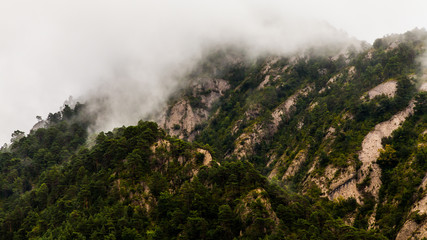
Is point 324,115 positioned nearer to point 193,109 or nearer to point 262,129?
point 262,129

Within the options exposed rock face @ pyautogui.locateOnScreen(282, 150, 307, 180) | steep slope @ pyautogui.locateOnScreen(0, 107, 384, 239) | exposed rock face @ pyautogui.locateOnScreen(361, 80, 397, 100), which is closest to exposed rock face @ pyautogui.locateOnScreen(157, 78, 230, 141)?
exposed rock face @ pyautogui.locateOnScreen(282, 150, 307, 180)

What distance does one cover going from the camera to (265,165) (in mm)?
137750

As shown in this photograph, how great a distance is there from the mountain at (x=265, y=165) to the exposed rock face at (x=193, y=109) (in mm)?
745

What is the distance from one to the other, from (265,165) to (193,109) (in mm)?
61230

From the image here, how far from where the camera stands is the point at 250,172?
82.8 meters

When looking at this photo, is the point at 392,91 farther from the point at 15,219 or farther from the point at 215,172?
the point at 15,219

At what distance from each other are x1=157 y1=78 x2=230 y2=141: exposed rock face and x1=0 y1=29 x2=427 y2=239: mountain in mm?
745

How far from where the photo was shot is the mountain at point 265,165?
245 ft

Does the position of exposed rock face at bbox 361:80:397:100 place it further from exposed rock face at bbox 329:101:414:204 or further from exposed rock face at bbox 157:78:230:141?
exposed rock face at bbox 157:78:230:141

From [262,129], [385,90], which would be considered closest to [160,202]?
[262,129]

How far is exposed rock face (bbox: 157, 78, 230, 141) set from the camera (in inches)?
7037

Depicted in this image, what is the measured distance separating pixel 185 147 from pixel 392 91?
76454 millimetres

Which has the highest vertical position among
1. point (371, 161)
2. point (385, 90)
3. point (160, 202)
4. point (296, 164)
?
point (385, 90)

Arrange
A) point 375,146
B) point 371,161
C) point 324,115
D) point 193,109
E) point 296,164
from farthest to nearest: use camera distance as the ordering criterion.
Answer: point 193,109 → point 324,115 → point 296,164 → point 375,146 → point 371,161
